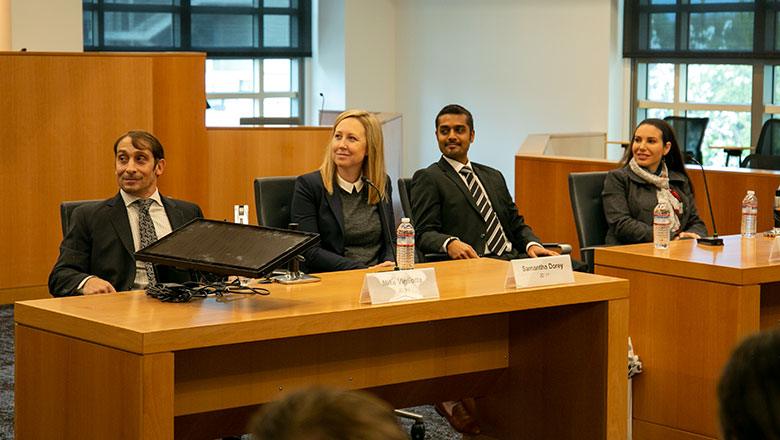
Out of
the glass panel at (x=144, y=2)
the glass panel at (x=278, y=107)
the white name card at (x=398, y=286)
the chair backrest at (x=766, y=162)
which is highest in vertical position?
the glass panel at (x=144, y=2)

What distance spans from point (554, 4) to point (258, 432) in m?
9.71

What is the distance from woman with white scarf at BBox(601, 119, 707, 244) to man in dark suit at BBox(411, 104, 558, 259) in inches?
17.3

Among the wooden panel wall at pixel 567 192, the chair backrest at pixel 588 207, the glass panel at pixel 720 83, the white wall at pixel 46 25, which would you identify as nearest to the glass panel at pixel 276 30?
the white wall at pixel 46 25

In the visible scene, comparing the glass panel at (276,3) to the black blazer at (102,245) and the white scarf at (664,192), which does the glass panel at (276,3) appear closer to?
the white scarf at (664,192)

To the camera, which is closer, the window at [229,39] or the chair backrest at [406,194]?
the chair backrest at [406,194]

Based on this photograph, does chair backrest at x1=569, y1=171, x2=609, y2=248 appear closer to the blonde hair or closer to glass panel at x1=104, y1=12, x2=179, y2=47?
the blonde hair

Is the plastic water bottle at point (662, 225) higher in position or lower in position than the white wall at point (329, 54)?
lower

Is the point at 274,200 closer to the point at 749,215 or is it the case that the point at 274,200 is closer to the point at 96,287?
the point at 96,287

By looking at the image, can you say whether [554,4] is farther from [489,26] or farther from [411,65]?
[411,65]

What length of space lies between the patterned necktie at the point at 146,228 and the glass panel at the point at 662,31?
7.61 m

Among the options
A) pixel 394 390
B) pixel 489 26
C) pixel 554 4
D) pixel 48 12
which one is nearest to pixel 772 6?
pixel 554 4

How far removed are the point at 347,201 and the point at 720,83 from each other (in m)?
6.98

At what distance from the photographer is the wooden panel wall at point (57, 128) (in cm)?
542

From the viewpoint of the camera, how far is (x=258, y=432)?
80 cm
